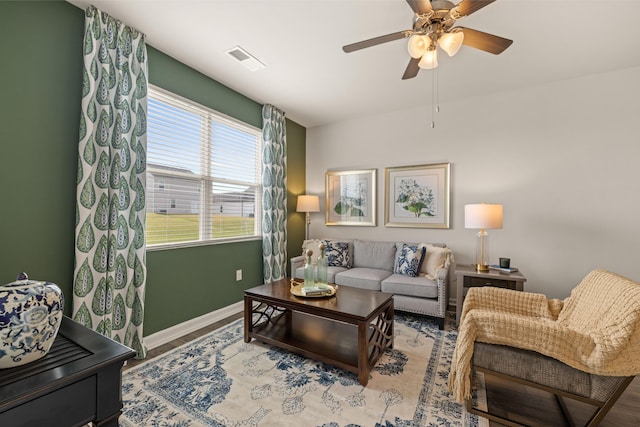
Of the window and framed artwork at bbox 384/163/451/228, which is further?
framed artwork at bbox 384/163/451/228

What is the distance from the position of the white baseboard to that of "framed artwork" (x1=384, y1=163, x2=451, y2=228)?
7.79ft

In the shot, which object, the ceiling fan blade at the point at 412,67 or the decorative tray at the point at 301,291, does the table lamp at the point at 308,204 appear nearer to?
the decorative tray at the point at 301,291

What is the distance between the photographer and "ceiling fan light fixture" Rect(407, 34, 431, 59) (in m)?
1.76

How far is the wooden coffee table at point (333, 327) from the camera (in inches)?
77.6

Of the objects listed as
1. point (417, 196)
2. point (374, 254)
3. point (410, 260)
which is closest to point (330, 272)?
point (374, 254)

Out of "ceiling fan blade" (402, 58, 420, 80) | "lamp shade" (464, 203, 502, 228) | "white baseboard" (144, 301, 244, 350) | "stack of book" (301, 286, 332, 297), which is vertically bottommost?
"white baseboard" (144, 301, 244, 350)

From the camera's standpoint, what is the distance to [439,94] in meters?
3.47

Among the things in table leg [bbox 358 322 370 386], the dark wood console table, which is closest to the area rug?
table leg [bbox 358 322 370 386]

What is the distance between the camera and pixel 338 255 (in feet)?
12.6

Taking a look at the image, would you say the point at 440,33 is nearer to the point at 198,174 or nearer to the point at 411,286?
the point at 411,286

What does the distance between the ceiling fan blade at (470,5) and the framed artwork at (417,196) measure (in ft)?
7.56

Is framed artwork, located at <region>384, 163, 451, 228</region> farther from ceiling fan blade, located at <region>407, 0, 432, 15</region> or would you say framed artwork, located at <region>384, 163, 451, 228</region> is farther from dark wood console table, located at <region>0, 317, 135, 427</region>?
dark wood console table, located at <region>0, 317, 135, 427</region>

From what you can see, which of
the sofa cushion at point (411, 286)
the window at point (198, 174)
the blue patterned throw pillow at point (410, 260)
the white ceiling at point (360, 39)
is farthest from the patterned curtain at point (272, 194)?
the blue patterned throw pillow at point (410, 260)

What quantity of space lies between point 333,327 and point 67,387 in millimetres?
2022
